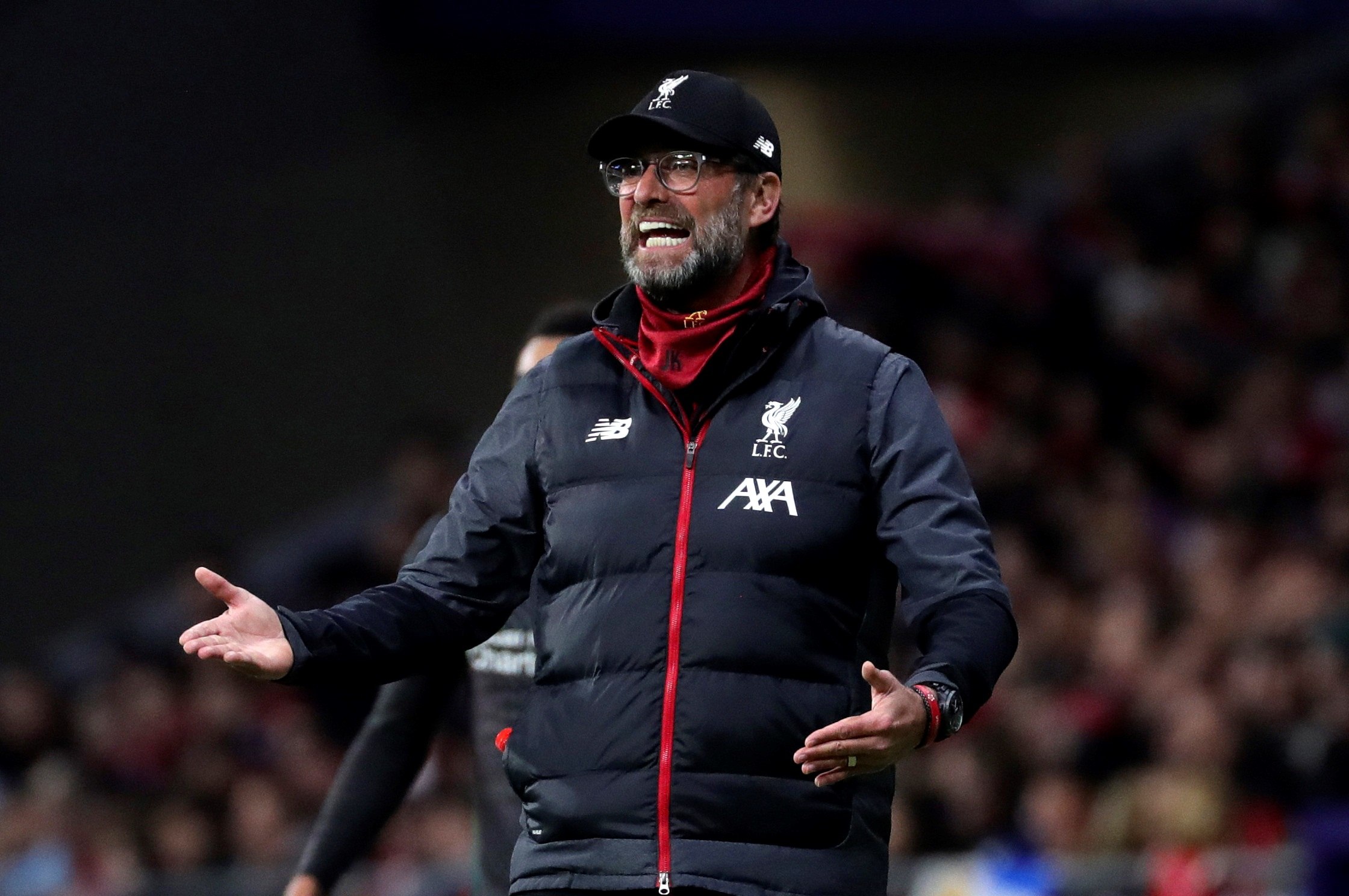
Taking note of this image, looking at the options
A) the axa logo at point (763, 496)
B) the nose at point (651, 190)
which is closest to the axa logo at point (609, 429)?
the axa logo at point (763, 496)

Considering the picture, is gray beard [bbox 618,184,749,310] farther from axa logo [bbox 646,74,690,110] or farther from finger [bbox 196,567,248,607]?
finger [bbox 196,567,248,607]

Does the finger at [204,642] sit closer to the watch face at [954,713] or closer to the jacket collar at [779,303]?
the jacket collar at [779,303]

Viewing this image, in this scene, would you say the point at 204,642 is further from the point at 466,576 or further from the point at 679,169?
the point at 679,169

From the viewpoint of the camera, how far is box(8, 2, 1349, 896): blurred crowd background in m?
8.38

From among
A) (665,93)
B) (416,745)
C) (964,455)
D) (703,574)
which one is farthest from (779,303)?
(964,455)

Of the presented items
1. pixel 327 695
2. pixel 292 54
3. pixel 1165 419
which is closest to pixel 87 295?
pixel 292 54

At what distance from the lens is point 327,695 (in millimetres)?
11008

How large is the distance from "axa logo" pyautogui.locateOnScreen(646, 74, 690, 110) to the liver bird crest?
526mm

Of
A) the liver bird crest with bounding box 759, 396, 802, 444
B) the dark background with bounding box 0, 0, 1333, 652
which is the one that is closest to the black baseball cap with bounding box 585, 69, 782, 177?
the liver bird crest with bounding box 759, 396, 802, 444

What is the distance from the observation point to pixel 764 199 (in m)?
3.68

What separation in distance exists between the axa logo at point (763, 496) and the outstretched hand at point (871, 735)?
0.39m

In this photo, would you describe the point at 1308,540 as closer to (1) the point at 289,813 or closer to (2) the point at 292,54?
(1) the point at 289,813

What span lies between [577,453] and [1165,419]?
834 cm

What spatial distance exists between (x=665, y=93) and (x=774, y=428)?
60cm
